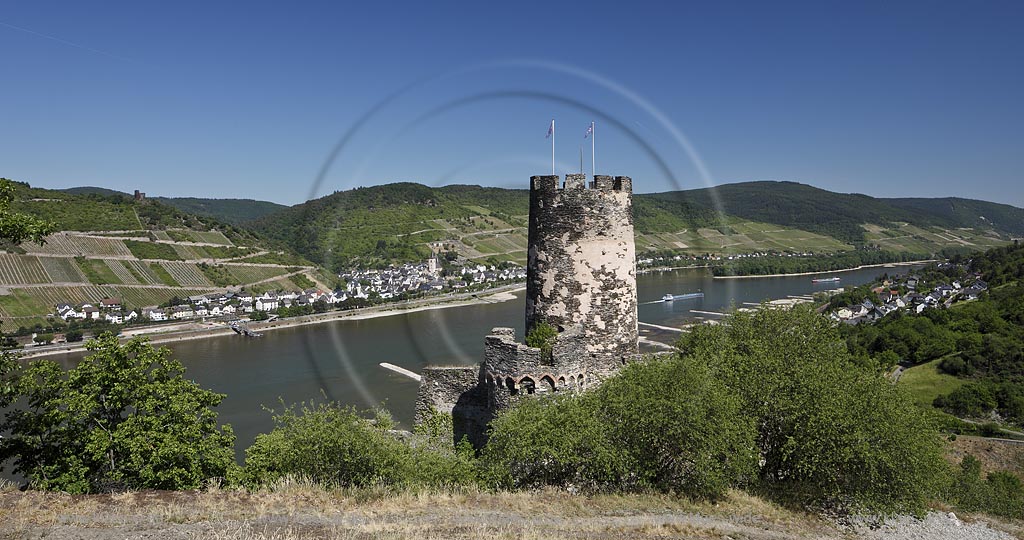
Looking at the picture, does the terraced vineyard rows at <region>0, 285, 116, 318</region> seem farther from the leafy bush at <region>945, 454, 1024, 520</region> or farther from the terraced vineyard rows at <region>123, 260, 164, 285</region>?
the leafy bush at <region>945, 454, 1024, 520</region>

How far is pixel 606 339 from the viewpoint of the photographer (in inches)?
527

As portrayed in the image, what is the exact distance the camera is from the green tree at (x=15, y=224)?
8.99 m

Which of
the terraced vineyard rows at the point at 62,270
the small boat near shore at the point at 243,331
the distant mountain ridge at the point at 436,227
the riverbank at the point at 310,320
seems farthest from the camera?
the distant mountain ridge at the point at 436,227

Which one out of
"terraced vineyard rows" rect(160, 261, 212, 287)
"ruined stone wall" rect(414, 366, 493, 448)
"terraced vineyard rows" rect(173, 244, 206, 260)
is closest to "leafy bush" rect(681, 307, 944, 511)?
"ruined stone wall" rect(414, 366, 493, 448)

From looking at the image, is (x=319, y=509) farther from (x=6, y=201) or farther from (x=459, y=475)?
(x=6, y=201)

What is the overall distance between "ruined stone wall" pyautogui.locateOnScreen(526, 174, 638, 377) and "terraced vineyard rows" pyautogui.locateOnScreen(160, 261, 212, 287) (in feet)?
323

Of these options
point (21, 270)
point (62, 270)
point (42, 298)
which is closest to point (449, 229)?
point (62, 270)

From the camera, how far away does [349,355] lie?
62.1m

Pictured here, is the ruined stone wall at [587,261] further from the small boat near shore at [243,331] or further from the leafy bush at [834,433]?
the small boat near shore at [243,331]

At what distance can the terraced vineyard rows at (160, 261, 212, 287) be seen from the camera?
98312 millimetres

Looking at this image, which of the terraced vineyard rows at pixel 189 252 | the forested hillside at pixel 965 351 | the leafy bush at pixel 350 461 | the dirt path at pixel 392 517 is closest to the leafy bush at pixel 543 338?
the leafy bush at pixel 350 461

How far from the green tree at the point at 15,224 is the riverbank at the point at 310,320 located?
60.0 metres

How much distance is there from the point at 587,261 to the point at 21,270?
330 ft

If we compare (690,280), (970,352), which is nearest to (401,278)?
(690,280)
